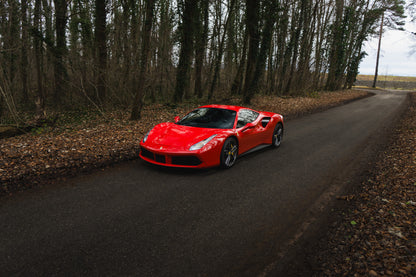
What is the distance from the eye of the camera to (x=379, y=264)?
258cm

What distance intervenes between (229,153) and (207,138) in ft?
2.13

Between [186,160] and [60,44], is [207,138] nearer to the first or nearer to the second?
[186,160]

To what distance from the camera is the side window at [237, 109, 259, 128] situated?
6.00 metres

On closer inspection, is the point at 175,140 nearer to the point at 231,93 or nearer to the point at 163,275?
the point at 163,275

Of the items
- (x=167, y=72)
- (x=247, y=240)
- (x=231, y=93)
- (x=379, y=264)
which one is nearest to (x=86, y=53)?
(x=167, y=72)

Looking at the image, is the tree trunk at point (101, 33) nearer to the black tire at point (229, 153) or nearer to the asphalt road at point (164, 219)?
the asphalt road at point (164, 219)

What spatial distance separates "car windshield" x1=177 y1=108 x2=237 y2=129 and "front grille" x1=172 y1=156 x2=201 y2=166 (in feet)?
3.60

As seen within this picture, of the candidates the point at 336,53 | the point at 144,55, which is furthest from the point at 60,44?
the point at 336,53

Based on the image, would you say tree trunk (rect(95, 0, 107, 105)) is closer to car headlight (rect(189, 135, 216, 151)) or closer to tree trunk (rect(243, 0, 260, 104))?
tree trunk (rect(243, 0, 260, 104))

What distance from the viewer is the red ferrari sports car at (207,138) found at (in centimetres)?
489

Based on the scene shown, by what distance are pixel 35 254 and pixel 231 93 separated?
16.3 metres

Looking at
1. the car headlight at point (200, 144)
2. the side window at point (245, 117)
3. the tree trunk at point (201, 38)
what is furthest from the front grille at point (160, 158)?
the tree trunk at point (201, 38)

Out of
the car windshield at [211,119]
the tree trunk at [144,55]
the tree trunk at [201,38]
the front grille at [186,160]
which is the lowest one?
the front grille at [186,160]

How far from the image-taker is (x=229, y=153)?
17.8 ft
